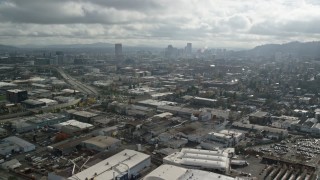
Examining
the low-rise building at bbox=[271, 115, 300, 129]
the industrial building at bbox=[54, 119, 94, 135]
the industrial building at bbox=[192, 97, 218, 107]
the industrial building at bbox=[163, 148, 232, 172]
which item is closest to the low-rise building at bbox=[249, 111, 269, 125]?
the low-rise building at bbox=[271, 115, 300, 129]

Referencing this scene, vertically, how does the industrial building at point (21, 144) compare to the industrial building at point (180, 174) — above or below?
below

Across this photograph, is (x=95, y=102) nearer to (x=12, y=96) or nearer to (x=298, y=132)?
(x=12, y=96)

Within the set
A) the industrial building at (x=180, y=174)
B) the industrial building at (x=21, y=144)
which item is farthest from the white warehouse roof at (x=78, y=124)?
the industrial building at (x=180, y=174)

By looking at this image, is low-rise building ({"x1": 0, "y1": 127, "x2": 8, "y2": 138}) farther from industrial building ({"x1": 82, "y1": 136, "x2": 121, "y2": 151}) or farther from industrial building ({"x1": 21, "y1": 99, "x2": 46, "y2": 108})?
industrial building ({"x1": 21, "y1": 99, "x2": 46, "y2": 108})

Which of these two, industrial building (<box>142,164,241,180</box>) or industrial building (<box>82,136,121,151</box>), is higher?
industrial building (<box>142,164,241,180</box>)

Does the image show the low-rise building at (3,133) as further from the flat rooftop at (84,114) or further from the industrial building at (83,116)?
the flat rooftop at (84,114)

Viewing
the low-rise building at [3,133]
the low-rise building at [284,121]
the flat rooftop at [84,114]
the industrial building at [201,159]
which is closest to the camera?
the industrial building at [201,159]

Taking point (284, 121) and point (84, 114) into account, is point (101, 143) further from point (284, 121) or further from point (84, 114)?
point (284, 121)

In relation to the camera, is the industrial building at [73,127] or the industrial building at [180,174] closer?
the industrial building at [180,174]
